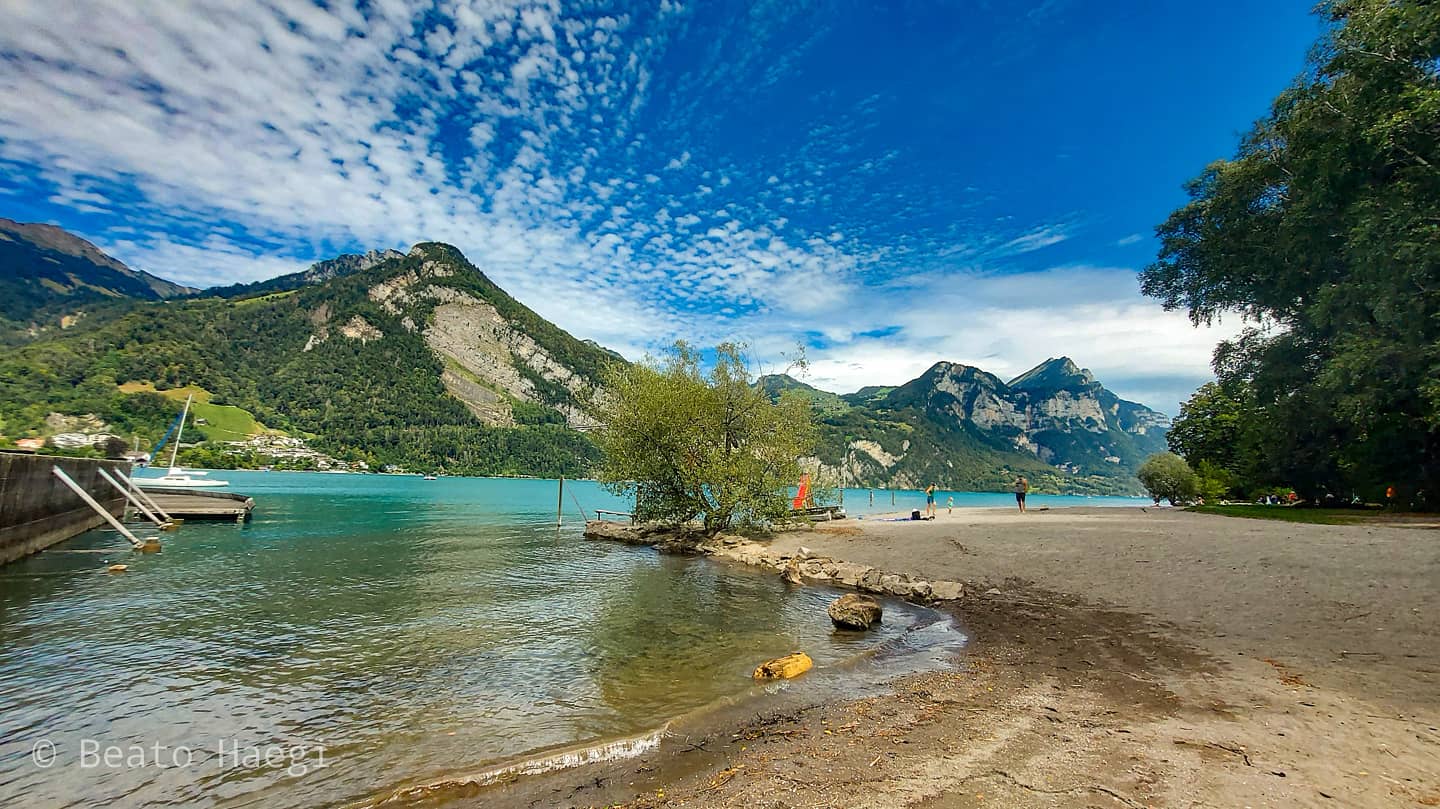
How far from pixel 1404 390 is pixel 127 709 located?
42483 millimetres

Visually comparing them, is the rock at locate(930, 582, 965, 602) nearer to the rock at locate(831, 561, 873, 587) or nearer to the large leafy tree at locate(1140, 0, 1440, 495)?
the rock at locate(831, 561, 873, 587)

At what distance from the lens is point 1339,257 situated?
2752 centimetres

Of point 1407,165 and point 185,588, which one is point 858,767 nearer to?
point 185,588

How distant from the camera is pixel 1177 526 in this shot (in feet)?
88.8

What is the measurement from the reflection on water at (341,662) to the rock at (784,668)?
2.29 ft

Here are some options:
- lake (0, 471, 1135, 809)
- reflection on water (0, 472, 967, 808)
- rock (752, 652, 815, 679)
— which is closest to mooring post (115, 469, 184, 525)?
reflection on water (0, 472, 967, 808)

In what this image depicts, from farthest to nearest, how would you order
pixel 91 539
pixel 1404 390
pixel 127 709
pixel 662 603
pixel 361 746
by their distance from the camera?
pixel 91 539
pixel 1404 390
pixel 662 603
pixel 127 709
pixel 361 746

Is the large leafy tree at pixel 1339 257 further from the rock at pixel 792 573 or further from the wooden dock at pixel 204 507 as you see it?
the wooden dock at pixel 204 507

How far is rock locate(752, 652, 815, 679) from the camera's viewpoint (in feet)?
37.0

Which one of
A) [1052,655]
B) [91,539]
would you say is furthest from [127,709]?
[91,539]

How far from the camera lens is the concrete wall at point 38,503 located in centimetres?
2173

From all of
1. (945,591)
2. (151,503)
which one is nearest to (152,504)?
(151,503)

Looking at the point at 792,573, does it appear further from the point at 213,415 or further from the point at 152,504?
the point at 213,415

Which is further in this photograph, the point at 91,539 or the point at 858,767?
the point at 91,539
